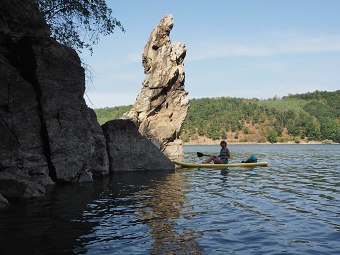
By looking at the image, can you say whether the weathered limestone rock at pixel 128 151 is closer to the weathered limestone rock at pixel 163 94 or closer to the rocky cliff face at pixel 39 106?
the rocky cliff face at pixel 39 106

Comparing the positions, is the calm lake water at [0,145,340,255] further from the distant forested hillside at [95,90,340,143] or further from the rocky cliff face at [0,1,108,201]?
the distant forested hillside at [95,90,340,143]

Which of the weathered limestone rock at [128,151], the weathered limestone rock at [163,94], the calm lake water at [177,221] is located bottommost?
the calm lake water at [177,221]

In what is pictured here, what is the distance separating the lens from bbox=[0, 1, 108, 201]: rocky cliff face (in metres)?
15.1

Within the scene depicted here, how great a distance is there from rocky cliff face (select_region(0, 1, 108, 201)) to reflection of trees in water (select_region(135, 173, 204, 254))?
14.9 feet

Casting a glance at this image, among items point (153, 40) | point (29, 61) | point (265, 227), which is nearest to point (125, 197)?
point (265, 227)

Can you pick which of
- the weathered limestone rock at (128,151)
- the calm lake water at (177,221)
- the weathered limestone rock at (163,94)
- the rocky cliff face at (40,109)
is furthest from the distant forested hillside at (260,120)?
the calm lake water at (177,221)

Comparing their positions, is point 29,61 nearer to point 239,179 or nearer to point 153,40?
point 239,179

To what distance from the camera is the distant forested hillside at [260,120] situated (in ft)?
397

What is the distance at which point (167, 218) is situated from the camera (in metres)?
9.23

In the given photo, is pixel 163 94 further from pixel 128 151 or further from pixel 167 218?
pixel 167 218

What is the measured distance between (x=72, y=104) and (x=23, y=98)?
2.41m

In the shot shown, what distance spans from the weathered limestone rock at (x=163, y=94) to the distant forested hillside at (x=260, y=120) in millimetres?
76217

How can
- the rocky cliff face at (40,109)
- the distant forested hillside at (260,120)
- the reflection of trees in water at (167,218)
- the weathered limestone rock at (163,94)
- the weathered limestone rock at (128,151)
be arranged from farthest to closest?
the distant forested hillside at (260,120), the weathered limestone rock at (163,94), the weathered limestone rock at (128,151), the rocky cliff face at (40,109), the reflection of trees in water at (167,218)

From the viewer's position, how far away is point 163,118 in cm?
5200
